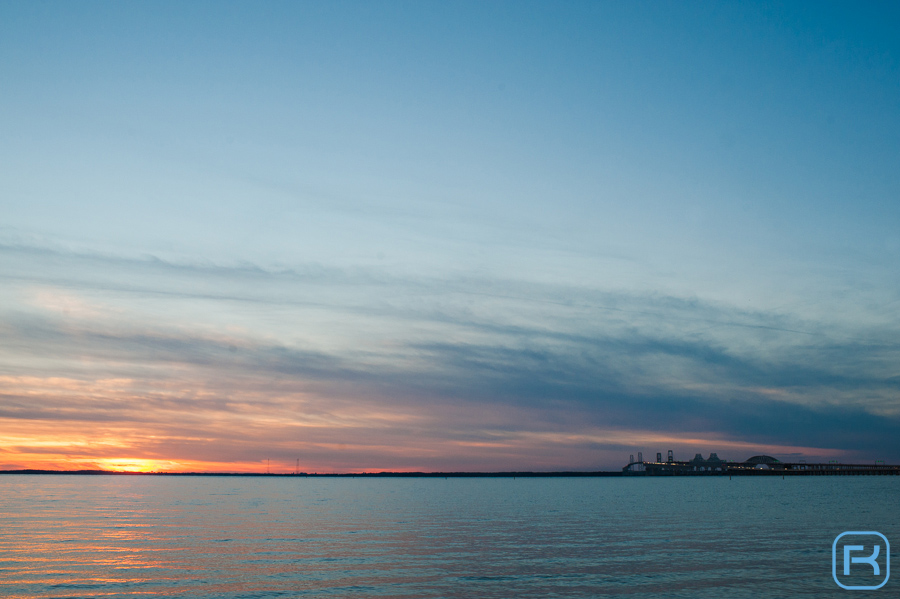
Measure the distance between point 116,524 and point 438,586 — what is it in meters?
51.8

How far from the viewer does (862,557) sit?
4850 centimetres

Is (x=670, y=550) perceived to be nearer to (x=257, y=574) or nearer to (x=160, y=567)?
(x=257, y=574)

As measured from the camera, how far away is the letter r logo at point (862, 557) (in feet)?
128

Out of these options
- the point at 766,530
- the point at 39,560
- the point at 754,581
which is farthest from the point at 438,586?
the point at 766,530

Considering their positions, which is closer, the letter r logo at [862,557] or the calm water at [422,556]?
the calm water at [422,556]

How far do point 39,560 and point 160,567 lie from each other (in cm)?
937

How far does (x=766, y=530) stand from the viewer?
220 feet

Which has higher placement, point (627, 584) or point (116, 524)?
point (627, 584)

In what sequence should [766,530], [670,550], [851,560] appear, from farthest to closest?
[766,530]
[670,550]
[851,560]

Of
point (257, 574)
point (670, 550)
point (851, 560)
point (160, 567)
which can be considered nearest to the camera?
point (257, 574)

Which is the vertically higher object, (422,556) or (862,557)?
(862,557)

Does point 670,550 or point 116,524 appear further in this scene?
point 116,524

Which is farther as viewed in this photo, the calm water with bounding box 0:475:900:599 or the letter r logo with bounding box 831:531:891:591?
the letter r logo with bounding box 831:531:891:591

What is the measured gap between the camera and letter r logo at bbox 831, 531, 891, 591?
128 ft
